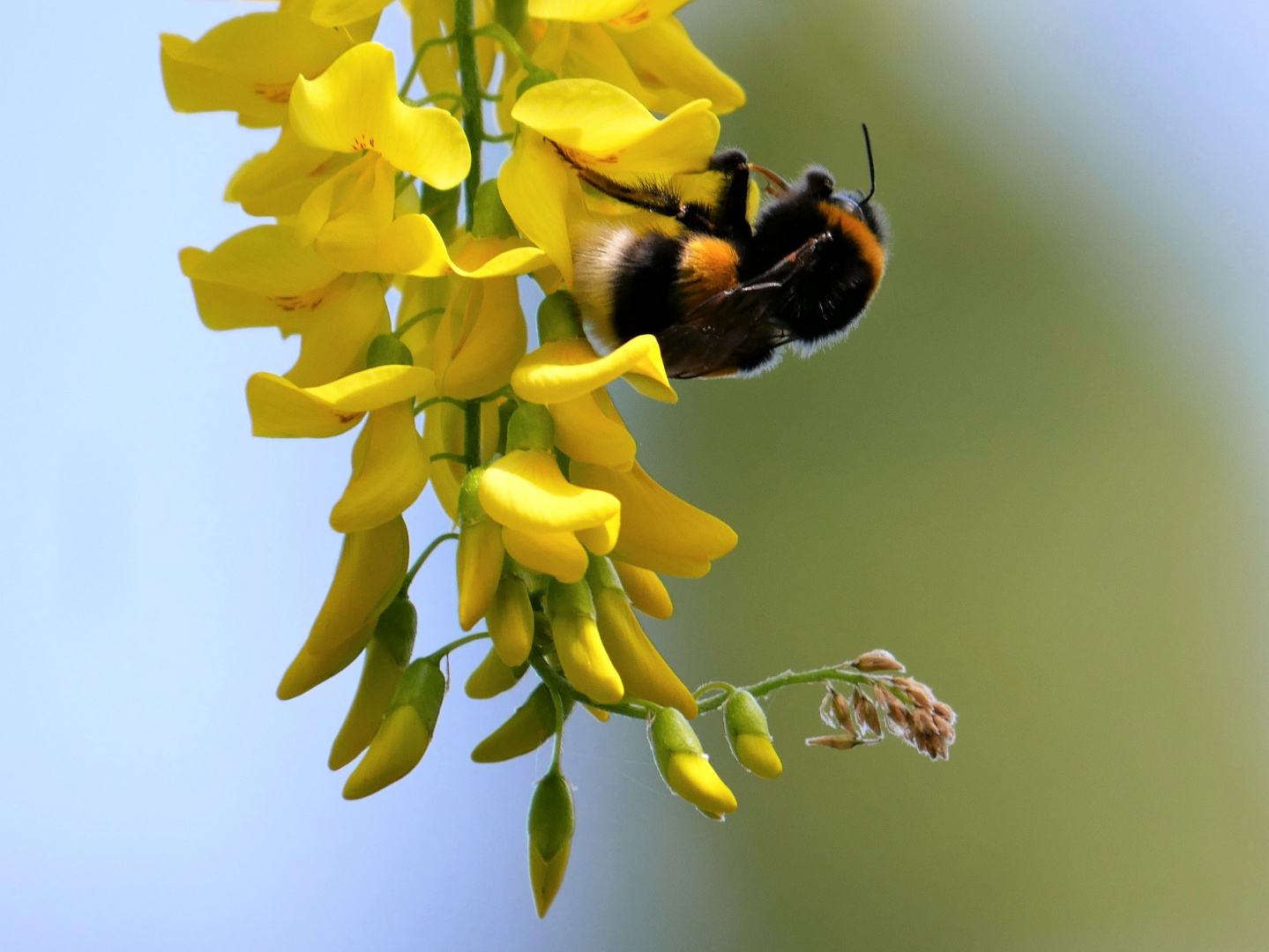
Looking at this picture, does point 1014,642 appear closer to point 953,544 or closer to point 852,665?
point 953,544

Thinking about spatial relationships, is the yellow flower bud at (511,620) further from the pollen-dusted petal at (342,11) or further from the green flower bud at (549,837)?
the pollen-dusted petal at (342,11)

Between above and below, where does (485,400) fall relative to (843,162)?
below

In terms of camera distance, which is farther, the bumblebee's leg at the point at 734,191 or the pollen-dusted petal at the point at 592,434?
the bumblebee's leg at the point at 734,191

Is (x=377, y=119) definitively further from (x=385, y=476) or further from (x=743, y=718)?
(x=743, y=718)

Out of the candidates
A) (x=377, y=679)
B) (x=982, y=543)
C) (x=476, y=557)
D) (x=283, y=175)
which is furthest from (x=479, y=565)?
(x=982, y=543)

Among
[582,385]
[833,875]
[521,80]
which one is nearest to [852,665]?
[582,385]

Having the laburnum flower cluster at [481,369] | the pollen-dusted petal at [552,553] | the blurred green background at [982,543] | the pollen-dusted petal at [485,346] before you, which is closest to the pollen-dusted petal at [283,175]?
the laburnum flower cluster at [481,369]
